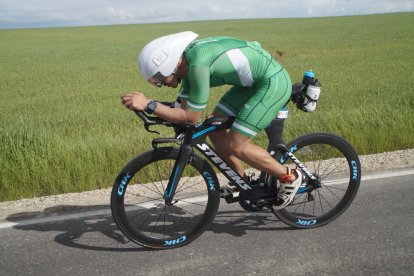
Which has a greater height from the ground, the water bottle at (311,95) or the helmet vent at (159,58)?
the helmet vent at (159,58)

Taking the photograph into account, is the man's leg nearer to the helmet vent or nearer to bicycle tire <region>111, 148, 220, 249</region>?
bicycle tire <region>111, 148, 220, 249</region>

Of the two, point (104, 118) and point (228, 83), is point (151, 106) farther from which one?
point (104, 118)

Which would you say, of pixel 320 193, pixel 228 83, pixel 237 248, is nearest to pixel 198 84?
pixel 228 83

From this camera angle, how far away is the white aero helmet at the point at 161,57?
2.79 m

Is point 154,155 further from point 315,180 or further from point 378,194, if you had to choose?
point 378,194

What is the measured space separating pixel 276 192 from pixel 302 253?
0.54 m

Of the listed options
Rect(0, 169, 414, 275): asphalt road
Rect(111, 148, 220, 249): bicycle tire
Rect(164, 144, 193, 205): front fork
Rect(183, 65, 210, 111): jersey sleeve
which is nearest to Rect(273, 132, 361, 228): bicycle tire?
Rect(0, 169, 414, 275): asphalt road

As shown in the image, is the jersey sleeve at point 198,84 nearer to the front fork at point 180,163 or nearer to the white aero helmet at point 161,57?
the white aero helmet at point 161,57

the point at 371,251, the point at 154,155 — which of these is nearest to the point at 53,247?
the point at 154,155

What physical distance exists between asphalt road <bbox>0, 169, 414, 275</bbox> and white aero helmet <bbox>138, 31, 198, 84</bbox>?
1443mm

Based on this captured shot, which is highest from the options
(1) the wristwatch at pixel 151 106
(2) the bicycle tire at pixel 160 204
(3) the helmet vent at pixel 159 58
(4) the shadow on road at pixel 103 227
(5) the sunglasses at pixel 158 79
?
(3) the helmet vent at pixel 159 58

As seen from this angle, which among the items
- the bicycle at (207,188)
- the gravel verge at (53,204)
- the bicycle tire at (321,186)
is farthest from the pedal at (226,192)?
the gravel verge at (53,204)

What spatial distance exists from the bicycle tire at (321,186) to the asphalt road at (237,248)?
0.11m

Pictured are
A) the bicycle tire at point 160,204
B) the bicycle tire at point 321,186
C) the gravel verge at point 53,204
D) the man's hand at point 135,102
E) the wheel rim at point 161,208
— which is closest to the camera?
the man's hand at point 135,102
